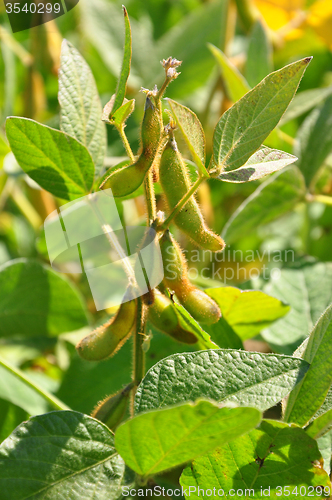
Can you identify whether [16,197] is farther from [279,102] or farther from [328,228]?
[279,102]

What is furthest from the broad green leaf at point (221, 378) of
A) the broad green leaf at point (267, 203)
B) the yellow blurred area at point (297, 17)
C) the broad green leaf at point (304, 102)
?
the yellow blurred area at point (297, 17)

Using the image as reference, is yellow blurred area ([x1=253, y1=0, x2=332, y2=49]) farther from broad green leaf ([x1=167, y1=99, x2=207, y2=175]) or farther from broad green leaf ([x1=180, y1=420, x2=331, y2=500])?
broad green leaf ([x1=180, y1=420, x2=331, y2=500])

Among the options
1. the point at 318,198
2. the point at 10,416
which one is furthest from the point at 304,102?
the point at 10,416

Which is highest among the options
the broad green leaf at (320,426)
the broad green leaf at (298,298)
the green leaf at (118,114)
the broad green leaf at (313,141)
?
the green leaf at (118,114)

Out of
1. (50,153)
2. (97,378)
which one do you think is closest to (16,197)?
(97,378)

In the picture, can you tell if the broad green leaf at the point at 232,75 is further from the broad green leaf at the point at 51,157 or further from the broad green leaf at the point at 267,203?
the broad green leaf at the point at 51,157

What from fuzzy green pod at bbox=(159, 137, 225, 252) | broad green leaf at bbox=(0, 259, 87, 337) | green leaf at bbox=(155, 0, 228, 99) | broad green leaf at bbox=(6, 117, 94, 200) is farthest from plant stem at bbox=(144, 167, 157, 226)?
green leaf at bbox=(155, 0, 228, 99)
